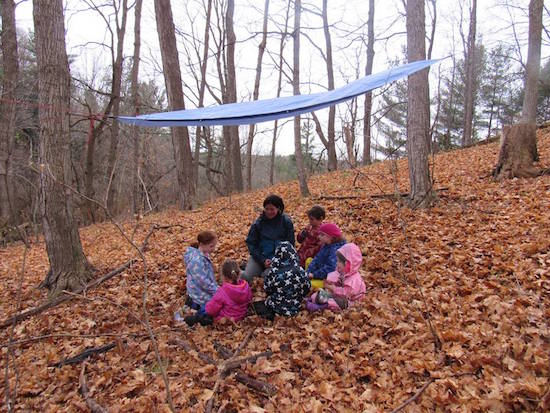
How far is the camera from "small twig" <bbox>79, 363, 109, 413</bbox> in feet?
7.61

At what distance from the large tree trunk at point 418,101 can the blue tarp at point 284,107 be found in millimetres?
1124

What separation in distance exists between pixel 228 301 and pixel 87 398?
1250 millimetres

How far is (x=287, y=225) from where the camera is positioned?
404 cm

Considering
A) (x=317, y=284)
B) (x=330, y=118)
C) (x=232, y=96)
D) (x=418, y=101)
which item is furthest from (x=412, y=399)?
(x=330, y=118)

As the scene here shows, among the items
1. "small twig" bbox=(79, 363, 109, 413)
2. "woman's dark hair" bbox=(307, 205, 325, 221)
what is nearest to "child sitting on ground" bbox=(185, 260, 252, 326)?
"small twig" bbox=(79, 363, 109, 413)

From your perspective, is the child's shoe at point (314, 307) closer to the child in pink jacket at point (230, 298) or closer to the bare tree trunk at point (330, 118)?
the child in pink jacket at point (230, 298)

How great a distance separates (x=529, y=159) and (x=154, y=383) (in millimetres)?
6398

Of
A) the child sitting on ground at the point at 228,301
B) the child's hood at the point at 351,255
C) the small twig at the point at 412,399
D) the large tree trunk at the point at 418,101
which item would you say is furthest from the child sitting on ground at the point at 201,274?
the large tree trunk at the point at 418,101

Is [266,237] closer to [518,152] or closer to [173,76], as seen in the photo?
[518,152]

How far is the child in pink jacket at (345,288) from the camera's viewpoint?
127 inches

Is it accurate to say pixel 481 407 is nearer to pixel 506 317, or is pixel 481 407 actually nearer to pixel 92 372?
pixel 506 317

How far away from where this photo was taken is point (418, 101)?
16.1 ft

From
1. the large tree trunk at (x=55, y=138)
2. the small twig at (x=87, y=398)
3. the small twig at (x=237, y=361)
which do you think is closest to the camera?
the small twig at (x=87, y=398)

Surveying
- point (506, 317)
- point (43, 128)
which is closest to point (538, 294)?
point (506, 317)
